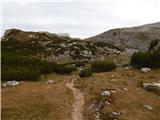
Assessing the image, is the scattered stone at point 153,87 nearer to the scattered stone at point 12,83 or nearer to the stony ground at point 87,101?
the stony ground at point 87,101

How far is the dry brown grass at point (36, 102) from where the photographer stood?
3792 cm

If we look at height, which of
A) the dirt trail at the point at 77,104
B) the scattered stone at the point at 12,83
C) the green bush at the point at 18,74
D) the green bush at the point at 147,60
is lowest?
the dirt trail at the point at 77,104

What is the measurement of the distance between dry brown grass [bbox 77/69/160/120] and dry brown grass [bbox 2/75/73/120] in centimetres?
278

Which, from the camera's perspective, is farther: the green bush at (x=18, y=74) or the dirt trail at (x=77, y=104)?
the green bush at (x=18, y=74)

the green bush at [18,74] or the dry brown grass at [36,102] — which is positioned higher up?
the green bush at [18,74]

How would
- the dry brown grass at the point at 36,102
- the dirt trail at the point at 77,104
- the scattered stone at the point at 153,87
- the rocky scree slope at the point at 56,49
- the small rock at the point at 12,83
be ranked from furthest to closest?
the rocky scree slope at the point at 56,49 → the small rock at the point at 12,83 → the scattered stone at the point at 153,87 → the dirt trail at the point at 77,104 → the dry brown grass at the point at 36,102

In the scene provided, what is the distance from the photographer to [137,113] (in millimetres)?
39688

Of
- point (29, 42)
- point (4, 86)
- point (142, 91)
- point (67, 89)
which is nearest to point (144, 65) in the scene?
point (142, 91)

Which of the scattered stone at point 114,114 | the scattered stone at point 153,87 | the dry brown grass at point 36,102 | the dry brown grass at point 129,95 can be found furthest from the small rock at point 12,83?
the scattered stone at point 114,114

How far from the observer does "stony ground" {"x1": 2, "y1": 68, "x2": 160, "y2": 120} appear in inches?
1512

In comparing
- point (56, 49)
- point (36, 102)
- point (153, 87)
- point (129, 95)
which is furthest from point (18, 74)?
point (56, 49)

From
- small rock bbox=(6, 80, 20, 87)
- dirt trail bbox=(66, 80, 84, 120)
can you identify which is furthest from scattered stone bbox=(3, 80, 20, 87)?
dirt trail bbox=(66, 80, 84, 120)

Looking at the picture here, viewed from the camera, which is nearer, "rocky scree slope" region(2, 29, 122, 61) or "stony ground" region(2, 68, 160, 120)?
"stony ground" region(2, 68, 160, 120)

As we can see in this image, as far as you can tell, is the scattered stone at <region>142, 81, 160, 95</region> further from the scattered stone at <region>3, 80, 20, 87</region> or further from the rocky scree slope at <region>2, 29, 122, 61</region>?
the rocky scree slope at <region>2, 29, 122, 61</region>
